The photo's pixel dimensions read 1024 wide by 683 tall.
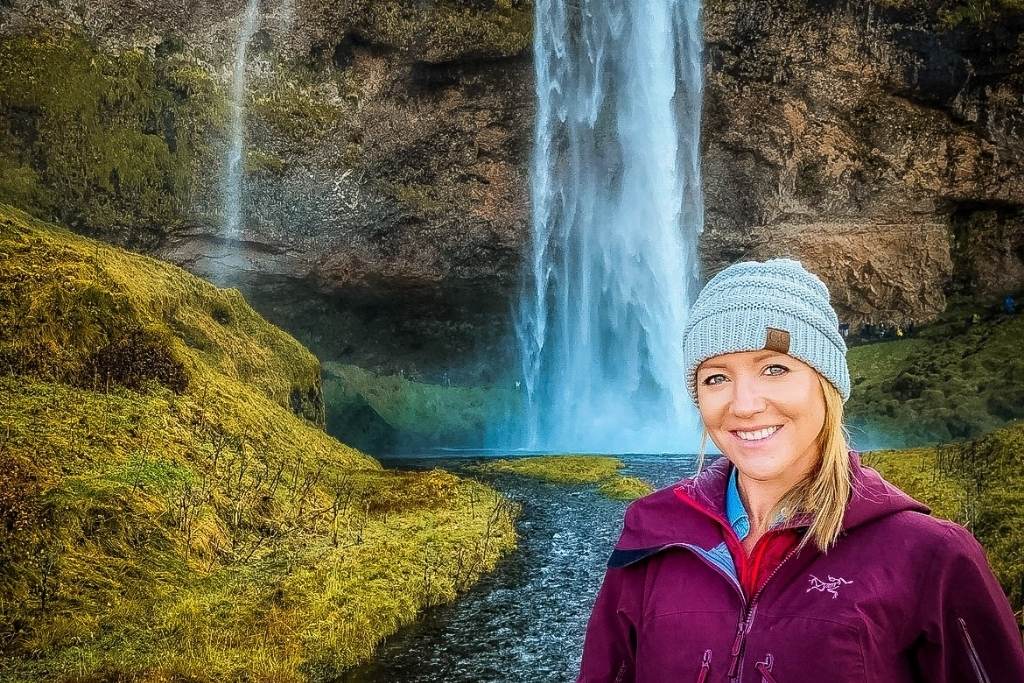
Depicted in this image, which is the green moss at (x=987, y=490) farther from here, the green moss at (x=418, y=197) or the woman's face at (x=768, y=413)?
the green moss at (x=418, y=197)

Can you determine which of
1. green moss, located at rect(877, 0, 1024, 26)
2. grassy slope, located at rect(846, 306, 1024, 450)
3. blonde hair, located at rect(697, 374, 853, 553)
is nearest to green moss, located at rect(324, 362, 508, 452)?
grassy slope, located at rect(846, 306, 1024, 450)

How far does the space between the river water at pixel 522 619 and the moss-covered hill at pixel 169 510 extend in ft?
0.96

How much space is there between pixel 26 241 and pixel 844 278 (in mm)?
28227

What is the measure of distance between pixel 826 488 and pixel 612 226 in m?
30.3

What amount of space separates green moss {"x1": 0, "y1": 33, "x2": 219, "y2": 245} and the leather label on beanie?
28.5 m

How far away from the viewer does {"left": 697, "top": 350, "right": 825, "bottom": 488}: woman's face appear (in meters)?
2.59

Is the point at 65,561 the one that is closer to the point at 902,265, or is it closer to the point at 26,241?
the point at 26,241

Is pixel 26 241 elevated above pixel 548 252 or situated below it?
below

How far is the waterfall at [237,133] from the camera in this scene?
91.4 feet

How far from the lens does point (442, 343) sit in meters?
36.9

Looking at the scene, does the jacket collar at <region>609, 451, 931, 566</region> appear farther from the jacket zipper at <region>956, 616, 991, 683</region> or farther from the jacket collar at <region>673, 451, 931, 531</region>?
the jacket zipper at <region>956, 616, 991, 683</region>

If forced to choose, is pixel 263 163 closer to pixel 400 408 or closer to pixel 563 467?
pixel 400 408

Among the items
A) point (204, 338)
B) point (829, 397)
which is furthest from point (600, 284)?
point (829, 397)

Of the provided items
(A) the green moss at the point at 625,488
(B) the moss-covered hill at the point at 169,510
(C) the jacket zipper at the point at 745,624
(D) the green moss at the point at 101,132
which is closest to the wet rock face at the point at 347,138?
(D) the green moss at the point at 101,132
